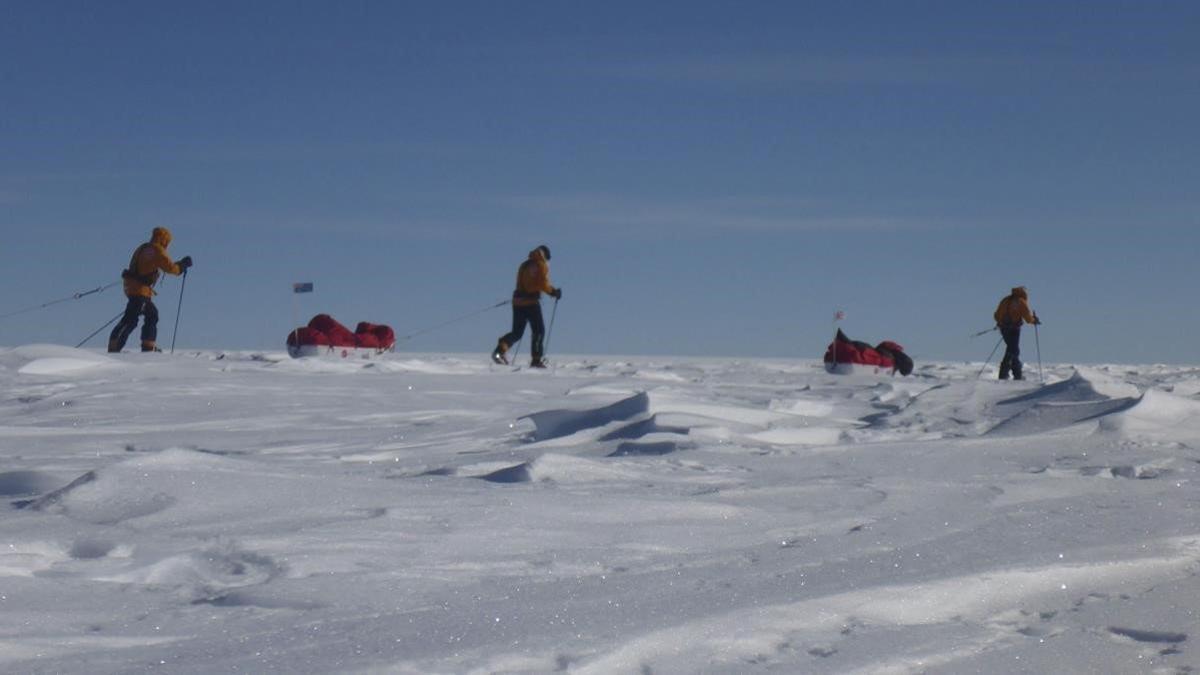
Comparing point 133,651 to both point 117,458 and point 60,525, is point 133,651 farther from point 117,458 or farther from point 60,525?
point 117,458

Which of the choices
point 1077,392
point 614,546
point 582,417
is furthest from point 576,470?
point 1077,392

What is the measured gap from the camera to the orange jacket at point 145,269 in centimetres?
1145

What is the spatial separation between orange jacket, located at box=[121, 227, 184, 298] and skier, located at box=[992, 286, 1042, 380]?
8.32 meters

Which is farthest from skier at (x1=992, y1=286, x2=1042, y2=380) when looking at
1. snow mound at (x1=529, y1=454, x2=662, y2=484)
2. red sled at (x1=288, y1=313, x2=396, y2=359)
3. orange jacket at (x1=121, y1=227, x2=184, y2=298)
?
snow mound at (x1=529, y1=454, x2=662, y2=484)

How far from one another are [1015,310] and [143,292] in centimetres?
886

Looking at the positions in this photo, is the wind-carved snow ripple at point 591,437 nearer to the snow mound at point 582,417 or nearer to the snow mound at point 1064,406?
the snow mound at point 582,417

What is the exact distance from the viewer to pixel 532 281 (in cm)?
1273

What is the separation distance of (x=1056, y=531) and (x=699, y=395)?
4696 mm

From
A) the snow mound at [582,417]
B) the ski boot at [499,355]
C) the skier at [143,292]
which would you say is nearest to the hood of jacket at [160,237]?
the skier at [143,292]

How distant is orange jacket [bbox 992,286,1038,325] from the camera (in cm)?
1477

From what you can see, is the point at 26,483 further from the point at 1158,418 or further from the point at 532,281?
the point at 532,281

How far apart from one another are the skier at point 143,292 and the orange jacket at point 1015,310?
852 cm

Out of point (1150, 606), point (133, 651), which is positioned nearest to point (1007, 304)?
point (1150, 606)

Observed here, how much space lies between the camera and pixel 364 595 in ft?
9.23
